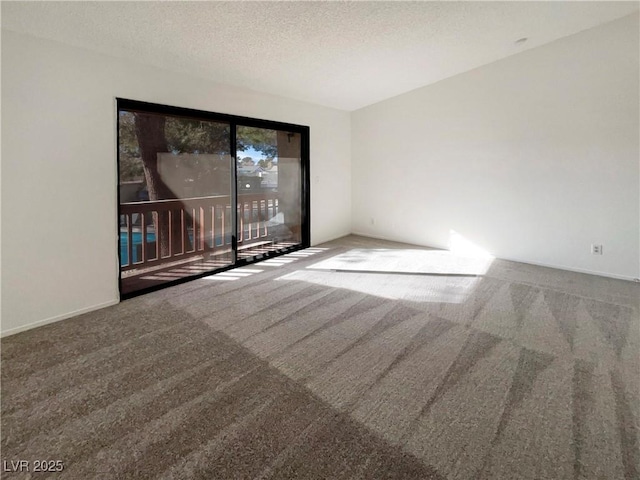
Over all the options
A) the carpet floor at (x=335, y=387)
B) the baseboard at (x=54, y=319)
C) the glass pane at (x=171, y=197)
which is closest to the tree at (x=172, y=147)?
the glass pane at (x=171, y=197)

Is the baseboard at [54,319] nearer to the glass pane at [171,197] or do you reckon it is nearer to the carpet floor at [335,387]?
the carpet floor at [335,387]

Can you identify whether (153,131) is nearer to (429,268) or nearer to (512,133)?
(429,268)

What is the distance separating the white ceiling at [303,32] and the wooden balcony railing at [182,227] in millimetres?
1474

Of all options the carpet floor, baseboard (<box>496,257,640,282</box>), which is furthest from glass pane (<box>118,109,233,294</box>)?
baseboard (<box>496,257,640,282</box>)

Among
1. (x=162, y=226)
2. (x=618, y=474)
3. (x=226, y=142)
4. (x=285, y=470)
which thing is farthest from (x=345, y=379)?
(x=226, y=142)

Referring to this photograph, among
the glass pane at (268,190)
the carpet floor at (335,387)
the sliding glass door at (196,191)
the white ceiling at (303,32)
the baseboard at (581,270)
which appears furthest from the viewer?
the glass pane at (268,190)

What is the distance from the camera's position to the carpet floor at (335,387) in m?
1.34

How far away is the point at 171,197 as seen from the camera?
369cm

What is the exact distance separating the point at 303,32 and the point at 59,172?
2452 millimetres

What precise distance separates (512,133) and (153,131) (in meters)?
4.31

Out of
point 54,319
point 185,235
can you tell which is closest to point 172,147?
point 185,235

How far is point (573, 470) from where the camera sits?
4.15 feet

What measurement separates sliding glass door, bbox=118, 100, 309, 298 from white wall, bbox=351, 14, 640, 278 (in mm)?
1929

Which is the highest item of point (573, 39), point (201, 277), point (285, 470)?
point (573, 39)
